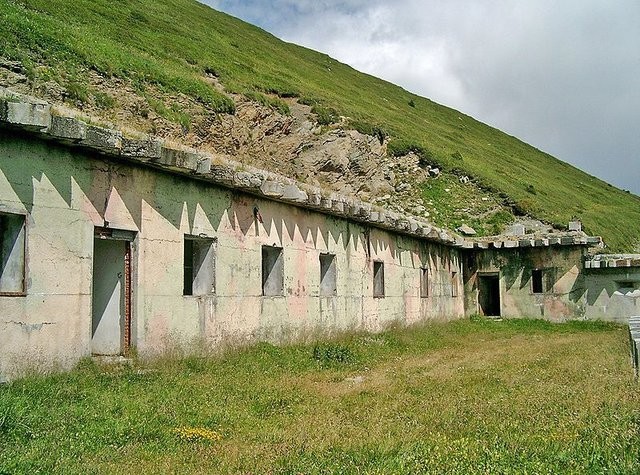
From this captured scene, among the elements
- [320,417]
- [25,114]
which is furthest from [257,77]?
[320,417]

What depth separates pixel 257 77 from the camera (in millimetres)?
33656

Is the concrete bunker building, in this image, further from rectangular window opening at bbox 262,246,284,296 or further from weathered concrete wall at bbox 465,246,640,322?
weathered concrete wall at bbox 465,246,640,322

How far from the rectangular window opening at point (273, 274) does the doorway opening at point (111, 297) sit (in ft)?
13.0

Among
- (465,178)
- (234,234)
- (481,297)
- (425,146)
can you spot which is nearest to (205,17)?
(425,146)

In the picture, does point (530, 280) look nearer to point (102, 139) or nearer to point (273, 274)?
point (273, 274)

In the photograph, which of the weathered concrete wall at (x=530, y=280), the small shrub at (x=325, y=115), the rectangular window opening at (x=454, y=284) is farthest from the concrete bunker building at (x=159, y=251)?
the small shrub at (x=325, y=115)

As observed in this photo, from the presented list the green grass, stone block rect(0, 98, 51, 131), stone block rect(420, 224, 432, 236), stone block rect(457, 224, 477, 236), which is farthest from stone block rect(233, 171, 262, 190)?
stone block rect(457, 224, 477, 236)

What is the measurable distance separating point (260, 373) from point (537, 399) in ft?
14.5

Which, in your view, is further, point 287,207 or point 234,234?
point 287,207

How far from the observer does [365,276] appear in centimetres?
1783

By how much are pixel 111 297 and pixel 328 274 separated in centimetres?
659

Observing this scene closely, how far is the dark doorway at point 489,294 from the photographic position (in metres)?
26.8

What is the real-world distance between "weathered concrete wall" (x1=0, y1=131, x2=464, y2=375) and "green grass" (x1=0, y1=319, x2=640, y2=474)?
577 mm

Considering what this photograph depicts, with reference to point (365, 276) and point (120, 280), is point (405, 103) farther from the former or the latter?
point (120, 280)
